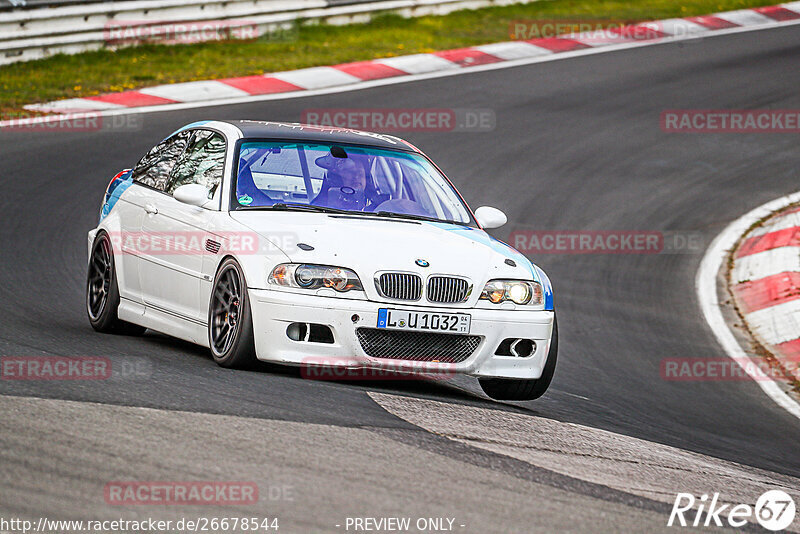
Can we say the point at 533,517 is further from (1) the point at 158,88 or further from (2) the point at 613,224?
(1) the point at 158,88

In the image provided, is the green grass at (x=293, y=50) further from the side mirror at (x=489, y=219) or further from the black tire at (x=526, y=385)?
the black tire at (x=526, y=385)

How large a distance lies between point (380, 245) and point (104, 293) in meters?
2.30

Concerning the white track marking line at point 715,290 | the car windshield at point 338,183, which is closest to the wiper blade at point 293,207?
the car windshield at point 338,183

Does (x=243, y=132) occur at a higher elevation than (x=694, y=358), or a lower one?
higher

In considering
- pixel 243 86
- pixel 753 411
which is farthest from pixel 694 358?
pixel 243 86

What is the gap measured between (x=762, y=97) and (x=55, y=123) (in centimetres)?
1009

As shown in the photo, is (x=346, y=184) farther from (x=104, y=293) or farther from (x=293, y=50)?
(x=293, y=50)

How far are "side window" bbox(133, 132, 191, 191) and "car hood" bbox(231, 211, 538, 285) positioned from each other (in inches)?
46.2

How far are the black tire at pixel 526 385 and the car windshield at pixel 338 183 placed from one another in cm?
109

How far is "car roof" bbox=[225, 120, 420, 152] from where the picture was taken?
812 centimetres

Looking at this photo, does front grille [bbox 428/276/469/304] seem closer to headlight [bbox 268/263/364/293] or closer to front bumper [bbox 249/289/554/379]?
front bumper [bbox 249/289/554/379]

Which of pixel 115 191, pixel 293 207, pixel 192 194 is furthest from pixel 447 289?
pixel 115 191

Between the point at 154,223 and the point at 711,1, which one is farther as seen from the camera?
the point at 711,1

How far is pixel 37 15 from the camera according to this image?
1711 cm
